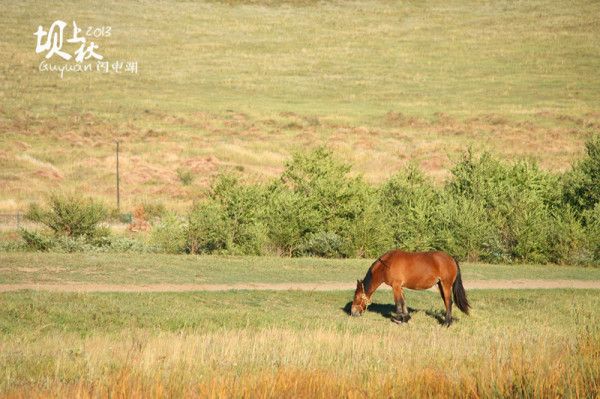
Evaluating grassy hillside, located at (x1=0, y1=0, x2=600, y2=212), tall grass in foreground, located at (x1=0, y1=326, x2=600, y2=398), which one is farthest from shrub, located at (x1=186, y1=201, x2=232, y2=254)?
grassy hillside, located at (x1=0, y1=0, x2=600, y2=212)

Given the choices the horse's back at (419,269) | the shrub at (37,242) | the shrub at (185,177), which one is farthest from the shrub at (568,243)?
the shrub at (185,177)

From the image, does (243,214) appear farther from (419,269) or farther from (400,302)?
(419,269)

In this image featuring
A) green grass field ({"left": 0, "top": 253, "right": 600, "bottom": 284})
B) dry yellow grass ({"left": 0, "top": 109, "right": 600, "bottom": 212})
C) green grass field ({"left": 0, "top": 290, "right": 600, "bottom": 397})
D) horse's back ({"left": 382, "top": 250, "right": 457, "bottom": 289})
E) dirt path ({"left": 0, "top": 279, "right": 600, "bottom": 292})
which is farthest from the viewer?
dry yellow grass ({"left": 0, "top": 109, "right": 600, "bottom": 212})

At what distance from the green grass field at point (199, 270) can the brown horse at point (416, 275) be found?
24.8ft

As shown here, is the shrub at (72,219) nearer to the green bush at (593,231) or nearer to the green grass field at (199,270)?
the green grass field at (199,270)

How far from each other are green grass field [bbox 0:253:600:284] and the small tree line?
10.3 feet

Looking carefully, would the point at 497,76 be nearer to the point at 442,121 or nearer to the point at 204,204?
the point at 442,121

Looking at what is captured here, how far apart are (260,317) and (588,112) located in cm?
9911

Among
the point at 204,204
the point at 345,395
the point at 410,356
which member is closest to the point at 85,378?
the point at 345,395

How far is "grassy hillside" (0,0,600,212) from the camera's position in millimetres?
89312

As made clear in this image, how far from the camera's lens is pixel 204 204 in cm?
3794

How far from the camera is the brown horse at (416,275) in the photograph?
20094 millimetres
